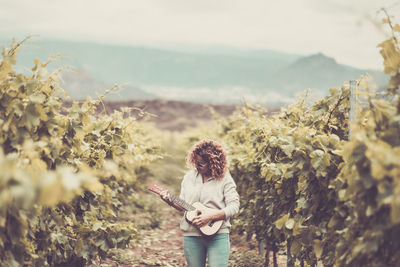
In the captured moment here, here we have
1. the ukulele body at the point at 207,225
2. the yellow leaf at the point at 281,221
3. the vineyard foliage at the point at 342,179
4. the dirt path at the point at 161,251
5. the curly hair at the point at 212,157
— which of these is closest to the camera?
the vineyard foliage at the point at 342,179

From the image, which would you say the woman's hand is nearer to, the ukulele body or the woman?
the woman

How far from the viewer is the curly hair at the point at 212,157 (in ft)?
13.2

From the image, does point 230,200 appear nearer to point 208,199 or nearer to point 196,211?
point 208,199

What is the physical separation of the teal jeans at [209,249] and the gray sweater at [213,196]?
0.21 ft

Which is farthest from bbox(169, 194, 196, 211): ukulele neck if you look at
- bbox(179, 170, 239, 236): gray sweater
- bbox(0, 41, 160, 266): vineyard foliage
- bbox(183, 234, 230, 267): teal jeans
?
bbox(0, 41, 160, 266): vineyard foliage

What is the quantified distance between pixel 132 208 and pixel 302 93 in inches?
252

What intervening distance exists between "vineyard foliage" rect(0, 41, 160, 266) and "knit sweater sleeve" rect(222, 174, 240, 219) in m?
1.14

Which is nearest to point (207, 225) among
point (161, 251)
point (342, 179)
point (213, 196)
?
point (213, 196)

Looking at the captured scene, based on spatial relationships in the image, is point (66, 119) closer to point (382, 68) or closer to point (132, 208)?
point (382, 68)

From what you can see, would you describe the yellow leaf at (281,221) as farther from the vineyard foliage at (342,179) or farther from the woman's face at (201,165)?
the woman's face at (201,165)

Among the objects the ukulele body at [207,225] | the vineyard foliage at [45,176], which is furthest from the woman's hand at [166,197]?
the vineyard foliage at [45,176]

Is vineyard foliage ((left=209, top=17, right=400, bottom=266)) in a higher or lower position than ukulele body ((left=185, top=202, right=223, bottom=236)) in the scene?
higher

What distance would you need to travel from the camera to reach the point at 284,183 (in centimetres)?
470

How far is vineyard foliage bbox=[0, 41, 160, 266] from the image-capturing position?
1.76 meters
